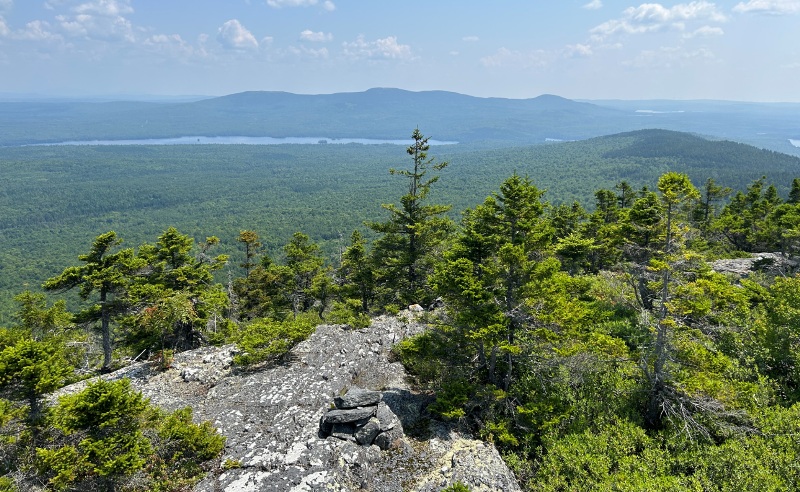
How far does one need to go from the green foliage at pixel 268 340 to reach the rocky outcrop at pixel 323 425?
61 cm

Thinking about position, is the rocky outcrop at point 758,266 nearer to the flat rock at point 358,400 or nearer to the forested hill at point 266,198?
the flat rock at point 358,400

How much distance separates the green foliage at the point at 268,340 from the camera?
17000 millimetres

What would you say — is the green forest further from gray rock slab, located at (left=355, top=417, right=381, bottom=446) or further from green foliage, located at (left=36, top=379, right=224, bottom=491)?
gray rock slab, located at (left=355, top=417, right=381, bottom=446)

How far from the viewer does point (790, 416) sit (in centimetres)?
1223

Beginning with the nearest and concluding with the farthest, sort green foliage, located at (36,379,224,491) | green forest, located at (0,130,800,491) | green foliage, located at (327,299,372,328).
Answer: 1. green foliage, located at (36,379,224,491)
2. green forest, located at (0,130,800,491)
3. green foliage, located at (327,299,372,328)

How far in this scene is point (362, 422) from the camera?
12609 millimetres

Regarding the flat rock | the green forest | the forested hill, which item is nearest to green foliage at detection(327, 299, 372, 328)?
the green forest

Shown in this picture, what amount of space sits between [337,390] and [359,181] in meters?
185

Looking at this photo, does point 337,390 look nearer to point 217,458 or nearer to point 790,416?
point 217,458

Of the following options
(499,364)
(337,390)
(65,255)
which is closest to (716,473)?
(499,364)

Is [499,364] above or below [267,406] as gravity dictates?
above

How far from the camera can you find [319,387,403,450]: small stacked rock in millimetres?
12398

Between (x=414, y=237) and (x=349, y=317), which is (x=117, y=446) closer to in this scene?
(x=349, y=317)

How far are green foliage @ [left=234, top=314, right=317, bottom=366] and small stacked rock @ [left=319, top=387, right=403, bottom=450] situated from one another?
5.35 metres
